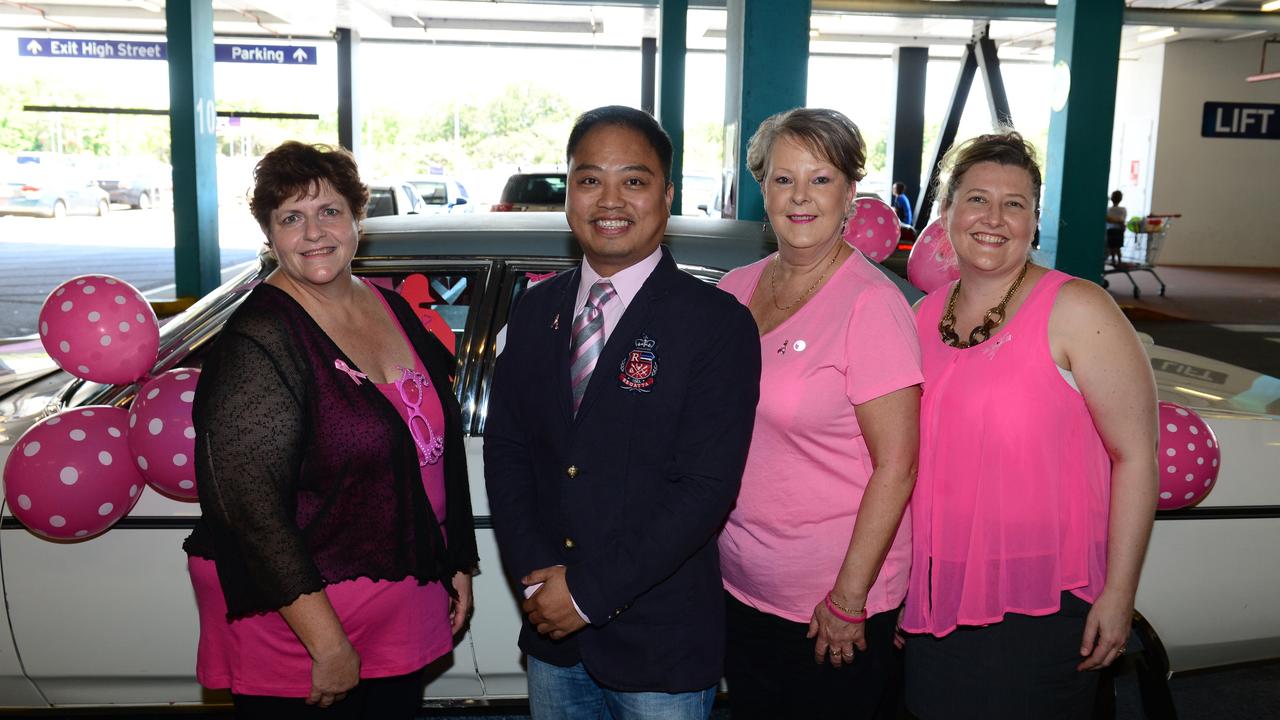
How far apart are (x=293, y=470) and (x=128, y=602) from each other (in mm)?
1298

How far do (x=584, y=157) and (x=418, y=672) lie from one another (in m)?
1.09

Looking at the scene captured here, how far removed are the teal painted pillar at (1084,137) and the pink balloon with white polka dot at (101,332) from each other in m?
6.91

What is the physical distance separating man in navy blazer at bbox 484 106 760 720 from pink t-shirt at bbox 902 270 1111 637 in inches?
18.8

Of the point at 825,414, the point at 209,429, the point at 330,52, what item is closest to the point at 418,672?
the point at 209,429

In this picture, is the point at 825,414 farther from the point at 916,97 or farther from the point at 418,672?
the point at 916,97

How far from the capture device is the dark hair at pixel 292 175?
5.82ft

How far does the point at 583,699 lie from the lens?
1831mm

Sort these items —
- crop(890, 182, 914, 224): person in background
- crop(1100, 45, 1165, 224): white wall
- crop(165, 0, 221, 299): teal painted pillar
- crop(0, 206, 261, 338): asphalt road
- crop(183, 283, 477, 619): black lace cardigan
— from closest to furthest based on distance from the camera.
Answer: crop(183, 283, 477, 619): black lace cardigan, crop(165, 0, 221, 299): teal painted pillar, crop(0, 206, 261, 338): asphalt road, crop(890, 182, 914, 224): person in background, crop(1100, 45, 1165, 224): white wall

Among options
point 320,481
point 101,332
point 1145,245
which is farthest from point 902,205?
point 320,481

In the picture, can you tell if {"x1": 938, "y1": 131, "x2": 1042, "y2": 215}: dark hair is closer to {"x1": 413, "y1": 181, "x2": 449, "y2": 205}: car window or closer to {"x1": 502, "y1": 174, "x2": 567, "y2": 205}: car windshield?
{"x1": 502, "y1": 174, "x2": 567, "y2": 205}: car windshield

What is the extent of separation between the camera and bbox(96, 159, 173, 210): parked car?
29.2 m

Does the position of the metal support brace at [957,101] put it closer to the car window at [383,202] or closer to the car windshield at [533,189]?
the car windshield at [533,189]

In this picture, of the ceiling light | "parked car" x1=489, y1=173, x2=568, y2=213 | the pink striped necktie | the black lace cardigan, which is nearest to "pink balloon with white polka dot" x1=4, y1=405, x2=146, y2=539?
the black lace cardigan

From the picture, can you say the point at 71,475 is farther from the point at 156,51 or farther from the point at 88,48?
the point at 88,48
